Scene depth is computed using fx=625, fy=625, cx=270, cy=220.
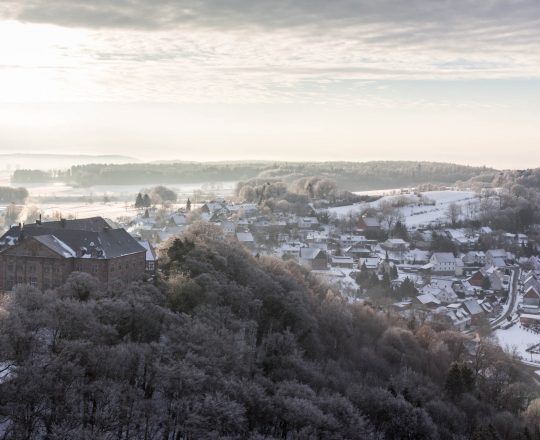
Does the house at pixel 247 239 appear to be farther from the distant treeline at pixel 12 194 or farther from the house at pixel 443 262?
the distant treeline at pixel 12 194

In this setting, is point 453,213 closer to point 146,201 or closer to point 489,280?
point 489,280

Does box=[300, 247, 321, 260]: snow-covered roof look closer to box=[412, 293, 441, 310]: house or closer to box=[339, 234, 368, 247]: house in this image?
box=[339, 234, 368, 247]: house

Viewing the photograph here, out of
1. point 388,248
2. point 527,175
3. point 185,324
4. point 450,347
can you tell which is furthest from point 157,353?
point 527,175

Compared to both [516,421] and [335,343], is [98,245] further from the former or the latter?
[516,421]

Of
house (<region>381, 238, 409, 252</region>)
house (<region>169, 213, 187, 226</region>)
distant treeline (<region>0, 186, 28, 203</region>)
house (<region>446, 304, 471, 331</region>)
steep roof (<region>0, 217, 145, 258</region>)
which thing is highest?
steep roof (<region>0, 217, 145, 258</region>)

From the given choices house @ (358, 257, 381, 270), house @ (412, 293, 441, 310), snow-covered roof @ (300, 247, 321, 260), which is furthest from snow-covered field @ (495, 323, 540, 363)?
snow-covered roof @ (300, 247, 321, 260)

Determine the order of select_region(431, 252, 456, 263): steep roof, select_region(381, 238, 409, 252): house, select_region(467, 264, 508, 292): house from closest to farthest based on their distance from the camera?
select_region(467, 264, 508, 292): house < select_region(431, 252, 456, 263): steep roof < select_region(381, 238, 409, 252): house
